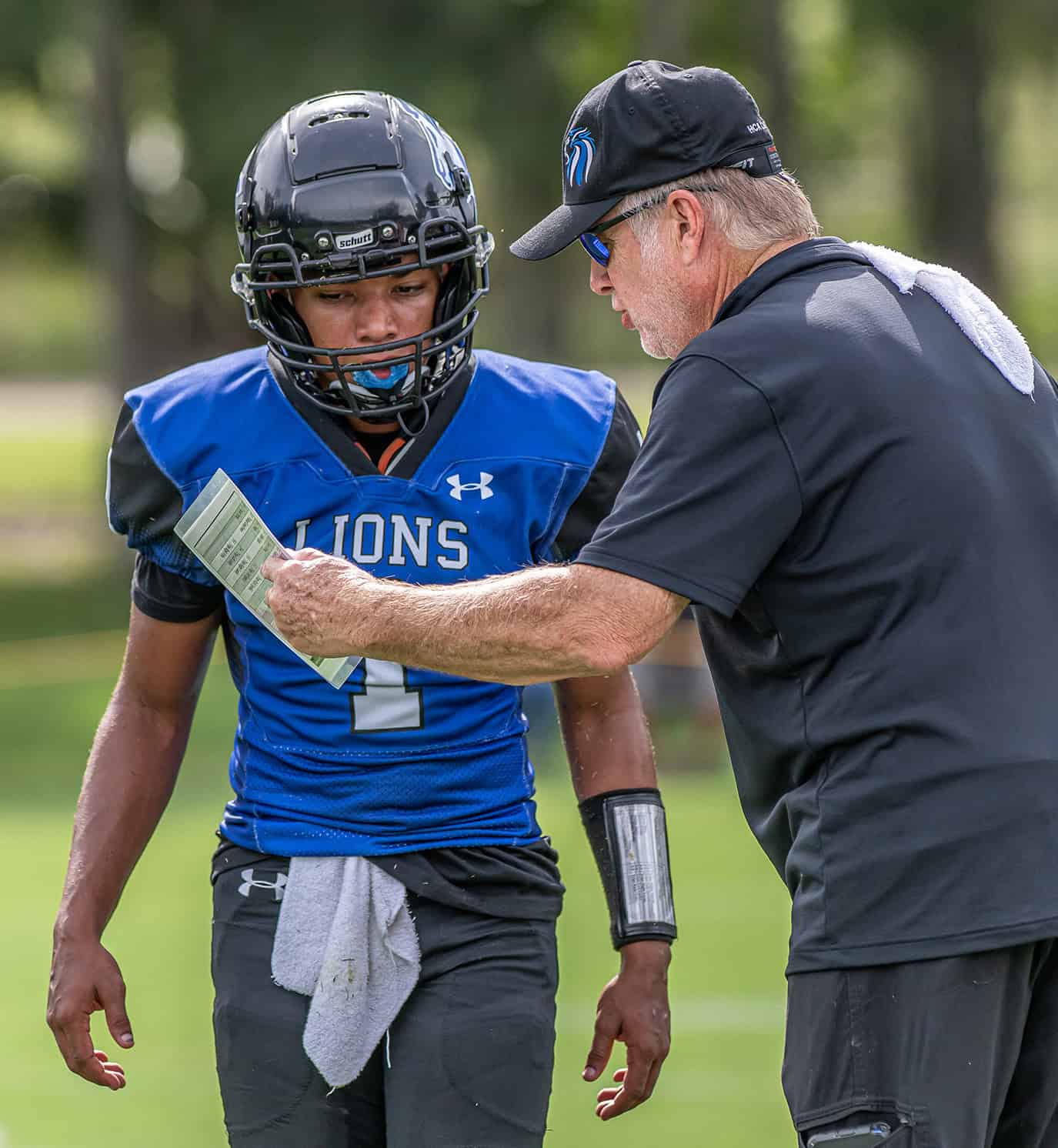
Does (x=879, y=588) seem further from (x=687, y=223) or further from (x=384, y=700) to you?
(x=384, y=700)

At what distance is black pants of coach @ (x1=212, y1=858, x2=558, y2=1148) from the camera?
3143mm

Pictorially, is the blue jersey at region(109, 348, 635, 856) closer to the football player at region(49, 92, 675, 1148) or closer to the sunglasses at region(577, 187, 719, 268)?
the football player at region(49, 92, 675, 1148)

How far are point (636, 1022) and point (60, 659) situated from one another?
42.0ft

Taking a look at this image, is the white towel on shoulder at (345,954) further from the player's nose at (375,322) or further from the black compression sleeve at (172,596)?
the player's nose at (375,322)

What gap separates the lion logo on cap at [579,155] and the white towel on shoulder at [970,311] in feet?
1.51

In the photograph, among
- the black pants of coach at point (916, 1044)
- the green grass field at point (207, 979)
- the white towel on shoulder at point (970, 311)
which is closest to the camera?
the black pants of coach at point (916, 1044)

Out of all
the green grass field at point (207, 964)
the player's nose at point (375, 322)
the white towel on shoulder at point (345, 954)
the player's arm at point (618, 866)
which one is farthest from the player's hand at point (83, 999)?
the green grass field at point (207, 964)

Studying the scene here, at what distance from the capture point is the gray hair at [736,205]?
3.12 metres

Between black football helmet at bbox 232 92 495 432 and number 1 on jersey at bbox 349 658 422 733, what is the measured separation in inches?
17.3

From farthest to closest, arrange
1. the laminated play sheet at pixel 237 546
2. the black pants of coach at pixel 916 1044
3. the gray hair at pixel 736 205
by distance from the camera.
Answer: the laminated play sheet at pixel 237 546 → the gray hair at pixel 736 205 → the black pants of coach at pixel 916 1044

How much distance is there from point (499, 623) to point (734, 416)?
48cm

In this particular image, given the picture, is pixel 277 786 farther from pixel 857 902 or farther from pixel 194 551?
pixel 857 902

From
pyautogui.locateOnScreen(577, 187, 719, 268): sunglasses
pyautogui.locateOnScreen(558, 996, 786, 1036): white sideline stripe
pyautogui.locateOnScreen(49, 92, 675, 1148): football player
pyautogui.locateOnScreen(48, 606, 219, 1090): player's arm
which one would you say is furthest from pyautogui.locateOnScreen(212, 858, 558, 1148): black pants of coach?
pyautogui.locateOnScreen(558, 996, 786, 1036): white sideline stripe

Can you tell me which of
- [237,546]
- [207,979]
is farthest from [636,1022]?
[207,979]
